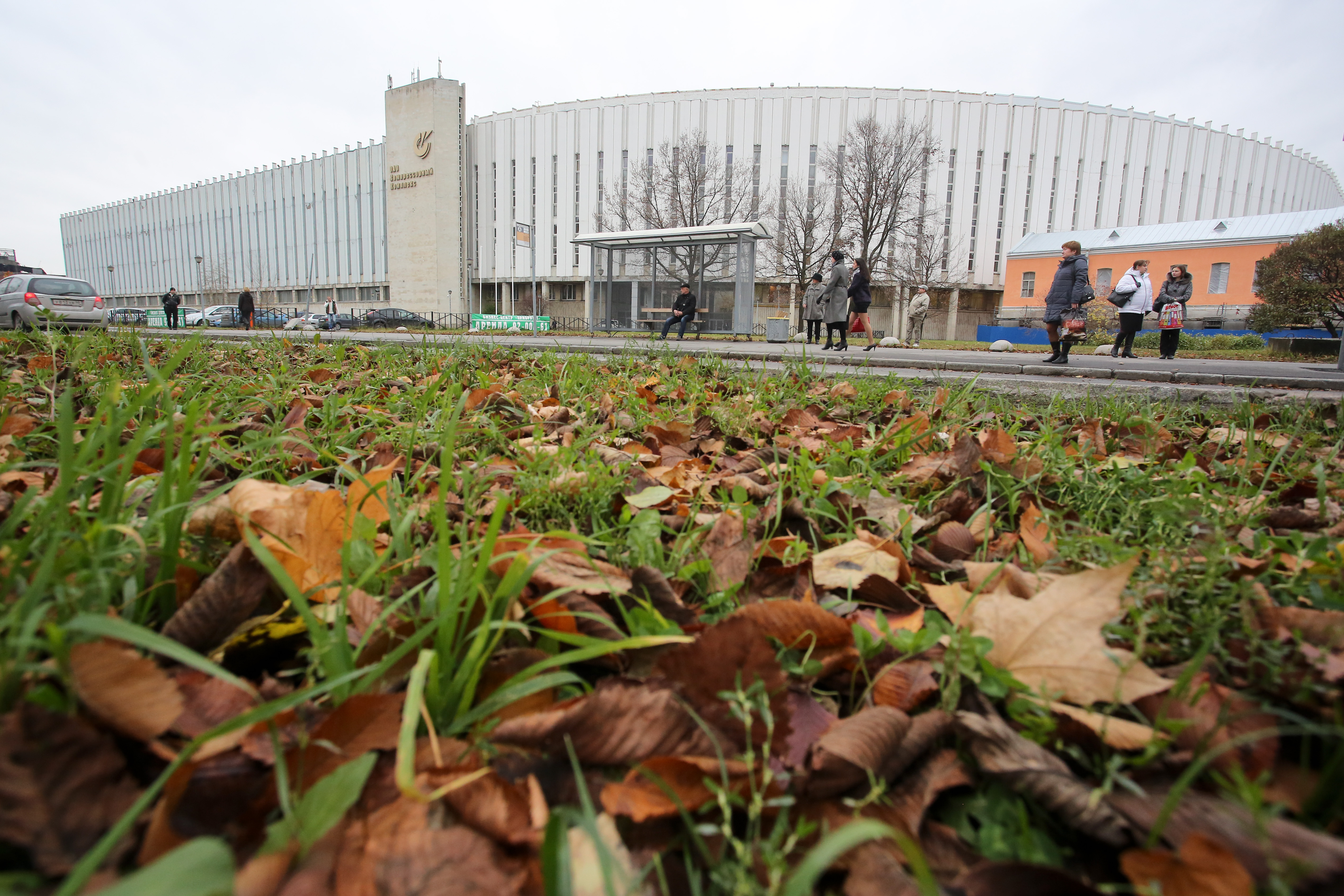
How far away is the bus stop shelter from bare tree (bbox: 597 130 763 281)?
741 inches

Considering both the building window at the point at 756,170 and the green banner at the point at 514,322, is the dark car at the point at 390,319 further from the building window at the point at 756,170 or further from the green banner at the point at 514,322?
the building window at the point at 756,170

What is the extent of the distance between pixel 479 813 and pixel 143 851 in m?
0.28

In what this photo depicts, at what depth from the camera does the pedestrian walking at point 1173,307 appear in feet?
43.0

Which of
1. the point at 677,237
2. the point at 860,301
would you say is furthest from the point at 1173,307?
the point at 677,237

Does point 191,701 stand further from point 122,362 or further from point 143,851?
point 122,362

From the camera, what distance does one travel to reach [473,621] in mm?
948

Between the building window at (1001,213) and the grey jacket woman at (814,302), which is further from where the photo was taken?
the building window at (1001,213)

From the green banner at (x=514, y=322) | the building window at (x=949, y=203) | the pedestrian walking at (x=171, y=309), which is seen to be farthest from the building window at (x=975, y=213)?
the pedestrian walking at (x=171, y=309)

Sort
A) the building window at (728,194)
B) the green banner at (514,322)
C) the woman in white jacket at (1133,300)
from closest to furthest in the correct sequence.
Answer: the woman in white jacket at (1133,300) → the green banner at (514,322) → the building window at (728,194)

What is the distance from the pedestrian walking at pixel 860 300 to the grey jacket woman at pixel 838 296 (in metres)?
0.12

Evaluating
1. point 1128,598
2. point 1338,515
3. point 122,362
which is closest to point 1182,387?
point 1338,515

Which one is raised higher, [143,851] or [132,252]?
[132,252]

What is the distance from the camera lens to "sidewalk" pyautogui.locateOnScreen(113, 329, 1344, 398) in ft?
16.9

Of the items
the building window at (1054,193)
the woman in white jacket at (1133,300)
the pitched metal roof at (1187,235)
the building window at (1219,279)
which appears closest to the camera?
the woman in white jacket at (1133,300)
